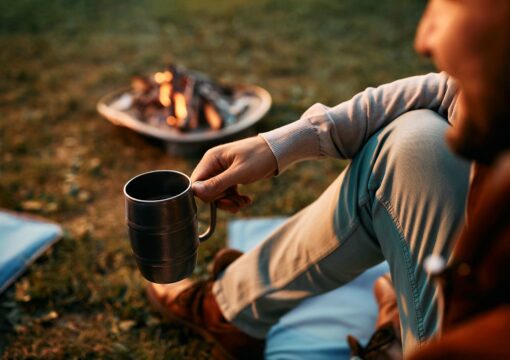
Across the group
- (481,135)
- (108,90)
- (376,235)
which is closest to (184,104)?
(108,90)

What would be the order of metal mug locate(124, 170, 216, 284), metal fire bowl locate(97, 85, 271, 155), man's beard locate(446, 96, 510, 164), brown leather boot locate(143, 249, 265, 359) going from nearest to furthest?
man's beard locate(446, 96, 510, 164), metal mug locate(124, 170, 216, 284), brown leather boot locate(143, 249, 265, 359), metal fire bowl locate(97, 85, 271, 155)

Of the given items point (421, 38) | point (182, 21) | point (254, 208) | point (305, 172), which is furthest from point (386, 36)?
point (421, 38)

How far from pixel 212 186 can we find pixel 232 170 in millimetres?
86

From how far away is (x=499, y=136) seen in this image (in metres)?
0.95

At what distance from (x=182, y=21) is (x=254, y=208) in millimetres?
4279

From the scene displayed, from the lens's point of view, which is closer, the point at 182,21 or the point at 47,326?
the point at 47,326

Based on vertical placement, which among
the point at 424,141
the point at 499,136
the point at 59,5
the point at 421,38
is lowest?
the point at 59,5

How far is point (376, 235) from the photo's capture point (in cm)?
160

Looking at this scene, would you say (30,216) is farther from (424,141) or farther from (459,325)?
(459,325)

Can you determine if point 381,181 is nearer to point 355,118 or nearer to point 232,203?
point 355,118

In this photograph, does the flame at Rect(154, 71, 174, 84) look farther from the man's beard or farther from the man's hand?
the man's beard

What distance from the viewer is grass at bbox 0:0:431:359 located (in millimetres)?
2385

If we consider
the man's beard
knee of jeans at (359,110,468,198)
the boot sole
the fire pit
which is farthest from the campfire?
the man's beard

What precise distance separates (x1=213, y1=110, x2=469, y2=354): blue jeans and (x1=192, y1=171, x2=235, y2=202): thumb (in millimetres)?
343
